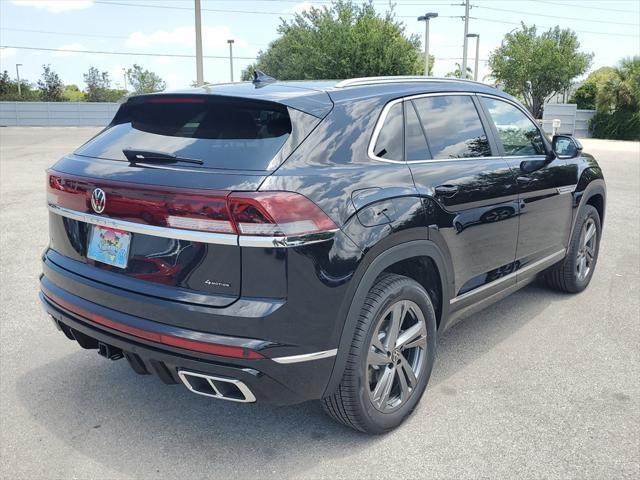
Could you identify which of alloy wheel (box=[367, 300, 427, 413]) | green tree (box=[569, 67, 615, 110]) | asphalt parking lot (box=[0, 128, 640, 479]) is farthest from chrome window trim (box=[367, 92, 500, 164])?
green tree (box=[569, 67, 615, 110])

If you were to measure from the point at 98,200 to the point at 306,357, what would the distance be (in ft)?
4.01

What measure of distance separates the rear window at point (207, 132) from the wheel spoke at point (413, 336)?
1.19 m

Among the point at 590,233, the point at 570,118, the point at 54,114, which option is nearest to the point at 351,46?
the point at 570,118

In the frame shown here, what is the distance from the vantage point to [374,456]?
115 inches

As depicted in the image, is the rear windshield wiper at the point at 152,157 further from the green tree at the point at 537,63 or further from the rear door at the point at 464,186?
the green tree at the point at 537,63

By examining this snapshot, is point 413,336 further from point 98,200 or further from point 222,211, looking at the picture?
point 98,200

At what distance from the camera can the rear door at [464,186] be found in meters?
3.27

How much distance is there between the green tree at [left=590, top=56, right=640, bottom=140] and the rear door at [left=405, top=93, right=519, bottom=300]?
109 ft

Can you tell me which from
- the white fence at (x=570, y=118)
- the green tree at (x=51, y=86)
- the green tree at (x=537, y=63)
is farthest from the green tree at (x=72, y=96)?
the white fence at (x=570, y=118)

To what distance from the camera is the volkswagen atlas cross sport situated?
8.14 feet

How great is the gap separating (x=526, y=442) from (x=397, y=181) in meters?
1.47

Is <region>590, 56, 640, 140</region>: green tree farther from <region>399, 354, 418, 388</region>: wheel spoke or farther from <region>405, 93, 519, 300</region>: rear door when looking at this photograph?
<region>399, 354, 418, 388</region>: wheel spoke

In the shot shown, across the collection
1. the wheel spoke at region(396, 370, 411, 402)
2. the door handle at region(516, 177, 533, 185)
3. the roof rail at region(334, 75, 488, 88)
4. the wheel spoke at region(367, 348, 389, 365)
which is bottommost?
the wheel spoke at region(396, 370, 411, 402)

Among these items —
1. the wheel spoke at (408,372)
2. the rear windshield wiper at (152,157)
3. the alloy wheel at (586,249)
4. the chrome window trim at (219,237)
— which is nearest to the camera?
the chrome window trim at (219,237)
